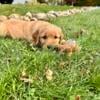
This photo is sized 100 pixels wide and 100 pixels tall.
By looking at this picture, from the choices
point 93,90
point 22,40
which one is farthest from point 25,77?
point 22,40

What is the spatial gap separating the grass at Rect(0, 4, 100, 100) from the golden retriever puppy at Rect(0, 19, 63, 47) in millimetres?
400

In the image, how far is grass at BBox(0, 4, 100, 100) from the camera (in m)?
4.27

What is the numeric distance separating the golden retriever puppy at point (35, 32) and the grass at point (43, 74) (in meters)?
0.40

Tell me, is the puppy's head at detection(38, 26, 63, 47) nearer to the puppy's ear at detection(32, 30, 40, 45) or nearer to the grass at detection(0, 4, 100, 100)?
the puppy's ear at detection(32, 30, 40, 45)

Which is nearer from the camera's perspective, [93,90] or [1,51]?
[93,90]

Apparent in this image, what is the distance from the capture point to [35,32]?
640cm

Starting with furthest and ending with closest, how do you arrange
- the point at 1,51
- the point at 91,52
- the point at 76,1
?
the point at 76,1, the point at 91,52, the point at 1,51

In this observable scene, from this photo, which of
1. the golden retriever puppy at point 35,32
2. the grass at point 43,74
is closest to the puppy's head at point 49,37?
the golden retriever puppy at point 35,32

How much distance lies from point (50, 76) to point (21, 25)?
7.33 ft

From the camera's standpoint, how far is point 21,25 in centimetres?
673

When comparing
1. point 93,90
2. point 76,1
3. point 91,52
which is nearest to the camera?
point 93,90

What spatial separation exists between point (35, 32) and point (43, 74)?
180cm

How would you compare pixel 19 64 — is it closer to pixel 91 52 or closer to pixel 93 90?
pixel 93 90

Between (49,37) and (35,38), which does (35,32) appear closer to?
(35,38)
